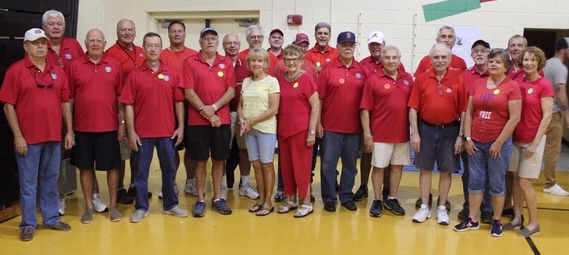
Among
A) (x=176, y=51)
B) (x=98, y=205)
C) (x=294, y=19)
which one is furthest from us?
(x=294, y=19)

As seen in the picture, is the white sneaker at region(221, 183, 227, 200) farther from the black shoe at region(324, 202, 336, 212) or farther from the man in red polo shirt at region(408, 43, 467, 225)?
the man in red polo shirt at region(408, 43, 467, 225)

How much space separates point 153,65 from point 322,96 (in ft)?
4.55

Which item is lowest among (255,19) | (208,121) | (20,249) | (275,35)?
(20,249)

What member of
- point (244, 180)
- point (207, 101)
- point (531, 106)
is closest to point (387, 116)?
point (531, 106)

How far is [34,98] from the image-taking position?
11.6ft

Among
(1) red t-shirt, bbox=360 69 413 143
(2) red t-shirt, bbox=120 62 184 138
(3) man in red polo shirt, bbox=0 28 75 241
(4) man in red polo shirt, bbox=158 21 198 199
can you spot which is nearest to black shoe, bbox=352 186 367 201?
(1) red t-shirt, bbox=360 69 413 143

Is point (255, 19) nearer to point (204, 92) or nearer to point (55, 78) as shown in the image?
point (204, 92)

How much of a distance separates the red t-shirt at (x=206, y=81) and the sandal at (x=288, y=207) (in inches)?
35.0

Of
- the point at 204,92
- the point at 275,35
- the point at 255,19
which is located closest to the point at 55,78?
the point at 204,92

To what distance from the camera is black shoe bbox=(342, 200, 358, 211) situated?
4.42m

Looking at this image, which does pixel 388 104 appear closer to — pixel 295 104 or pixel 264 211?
pixel 295 104

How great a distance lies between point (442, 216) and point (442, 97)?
99 centimetres

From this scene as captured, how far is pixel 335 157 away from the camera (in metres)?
4.32

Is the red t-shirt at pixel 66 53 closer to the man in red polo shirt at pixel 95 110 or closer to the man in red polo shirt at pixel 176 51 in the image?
the man in red polo shirt at pixel 95 110
